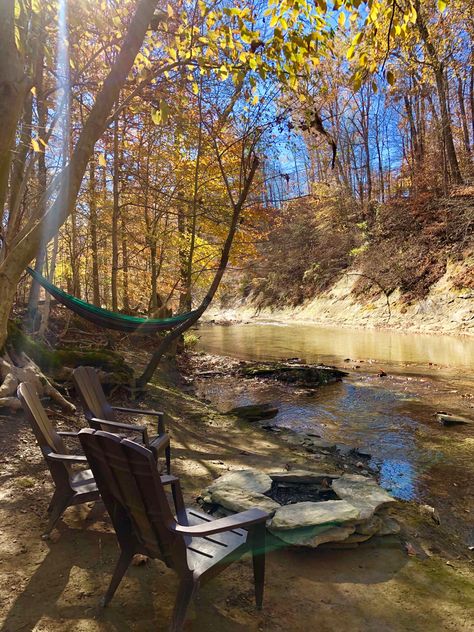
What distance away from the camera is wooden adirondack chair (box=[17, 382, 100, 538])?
2.47 metres

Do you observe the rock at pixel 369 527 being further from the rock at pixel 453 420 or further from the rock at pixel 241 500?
the rock at pixel 453 420

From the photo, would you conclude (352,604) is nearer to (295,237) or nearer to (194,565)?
(194,565)

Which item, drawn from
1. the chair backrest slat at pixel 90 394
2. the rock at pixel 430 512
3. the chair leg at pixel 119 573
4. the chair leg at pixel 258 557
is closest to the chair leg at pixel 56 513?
the chair leg at pixel 119 573

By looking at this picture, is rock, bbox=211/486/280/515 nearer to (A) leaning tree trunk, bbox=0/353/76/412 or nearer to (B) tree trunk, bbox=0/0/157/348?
(A) leaning tree trunk, bbox=0/353/76/412

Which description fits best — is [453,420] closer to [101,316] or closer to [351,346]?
[101,316]

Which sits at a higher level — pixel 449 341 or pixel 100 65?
pixel 100 65

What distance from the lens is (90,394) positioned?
3.47 metres

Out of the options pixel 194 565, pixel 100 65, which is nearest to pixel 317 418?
pixel 194 565

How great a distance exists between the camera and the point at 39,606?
1.94m

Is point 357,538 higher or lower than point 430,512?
higher

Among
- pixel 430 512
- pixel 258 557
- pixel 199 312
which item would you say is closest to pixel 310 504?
pixel 258 557

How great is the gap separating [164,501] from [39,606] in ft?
2.72

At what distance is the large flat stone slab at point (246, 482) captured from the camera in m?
3.11

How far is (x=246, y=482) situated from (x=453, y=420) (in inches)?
143
